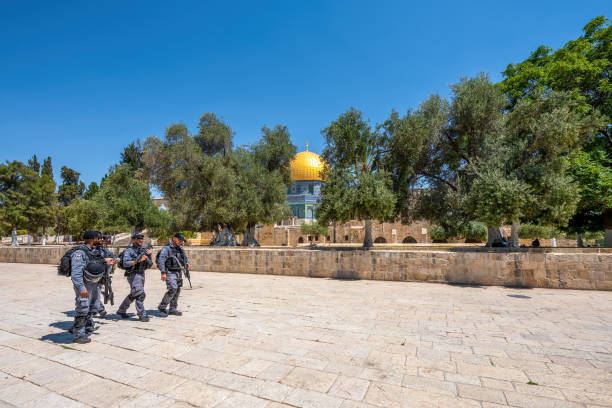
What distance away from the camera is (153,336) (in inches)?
199

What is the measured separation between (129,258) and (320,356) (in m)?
4.34

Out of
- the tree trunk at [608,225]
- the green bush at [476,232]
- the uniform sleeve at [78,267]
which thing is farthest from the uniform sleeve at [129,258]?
the green bush at [476,232]

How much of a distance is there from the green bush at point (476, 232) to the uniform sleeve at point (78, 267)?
38853 millimetres

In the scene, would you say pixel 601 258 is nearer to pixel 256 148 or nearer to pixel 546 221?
pixel 546 221

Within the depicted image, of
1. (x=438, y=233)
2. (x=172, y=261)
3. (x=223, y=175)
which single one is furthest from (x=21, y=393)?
(x=438, y=233)

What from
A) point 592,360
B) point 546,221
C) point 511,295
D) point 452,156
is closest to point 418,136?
point 452,156

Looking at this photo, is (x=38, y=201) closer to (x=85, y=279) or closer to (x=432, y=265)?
(x=85, y=279)

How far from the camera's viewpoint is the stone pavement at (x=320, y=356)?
10.3ft

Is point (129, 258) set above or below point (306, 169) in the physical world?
below

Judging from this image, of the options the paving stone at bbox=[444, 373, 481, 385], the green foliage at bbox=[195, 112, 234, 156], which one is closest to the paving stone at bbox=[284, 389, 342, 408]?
the paving stone at bbox=[444, 373, 481, 385]

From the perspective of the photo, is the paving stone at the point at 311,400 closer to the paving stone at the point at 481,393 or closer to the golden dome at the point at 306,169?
the paving stone at the point at 481,393

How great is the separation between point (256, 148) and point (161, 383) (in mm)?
23886

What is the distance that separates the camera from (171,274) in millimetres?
6500

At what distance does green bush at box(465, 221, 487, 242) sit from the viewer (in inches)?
1457
